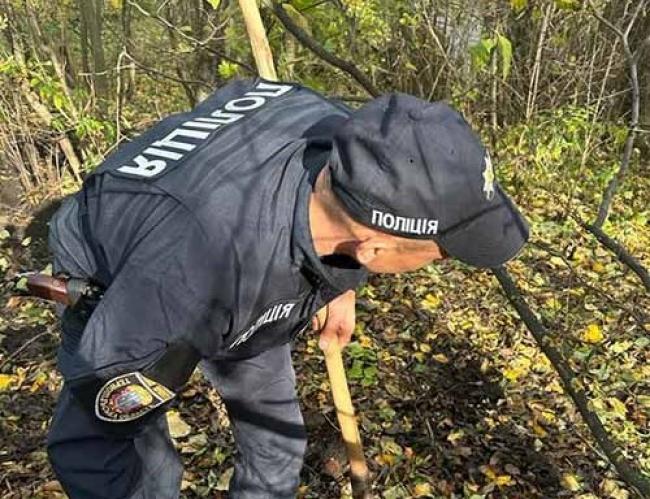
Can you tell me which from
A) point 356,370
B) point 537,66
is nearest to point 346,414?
point 356,370

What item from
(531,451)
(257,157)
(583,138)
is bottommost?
(531,451)

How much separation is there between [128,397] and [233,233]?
0.37 meters

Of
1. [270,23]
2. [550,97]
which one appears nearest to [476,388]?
[270,23]

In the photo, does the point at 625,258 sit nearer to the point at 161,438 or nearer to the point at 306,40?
the point at 306,40

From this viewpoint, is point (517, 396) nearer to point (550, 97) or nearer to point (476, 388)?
point (476, 388)

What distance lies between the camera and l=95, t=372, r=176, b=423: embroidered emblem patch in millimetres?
1355

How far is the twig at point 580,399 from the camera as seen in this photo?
2352 millimetres

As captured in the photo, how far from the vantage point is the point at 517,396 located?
3.29 meters

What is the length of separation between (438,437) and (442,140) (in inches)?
79.0

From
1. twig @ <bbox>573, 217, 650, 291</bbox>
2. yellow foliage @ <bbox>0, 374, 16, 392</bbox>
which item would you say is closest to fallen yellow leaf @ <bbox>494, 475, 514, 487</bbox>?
twig @ <bbox>573, 217, 650, 291</bbox>

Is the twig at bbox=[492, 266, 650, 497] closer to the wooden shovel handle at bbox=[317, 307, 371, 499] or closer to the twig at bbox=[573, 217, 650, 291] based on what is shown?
the twig at bbox=[573, 217, 650, 291]

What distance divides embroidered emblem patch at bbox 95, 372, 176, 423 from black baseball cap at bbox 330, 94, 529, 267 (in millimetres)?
504

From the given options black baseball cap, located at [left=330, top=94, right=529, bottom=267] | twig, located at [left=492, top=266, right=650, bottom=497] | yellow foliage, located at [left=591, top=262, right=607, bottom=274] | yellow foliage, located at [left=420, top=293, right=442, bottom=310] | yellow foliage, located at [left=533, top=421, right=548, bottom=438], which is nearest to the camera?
black baseball cap, located at [left=330, top=94, right=529, bottom=267]

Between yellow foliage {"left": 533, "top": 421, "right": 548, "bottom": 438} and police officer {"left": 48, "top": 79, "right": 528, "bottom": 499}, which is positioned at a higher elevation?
police officer {"left": 48, "top": 79, "right": 528, "bottom": 499}
